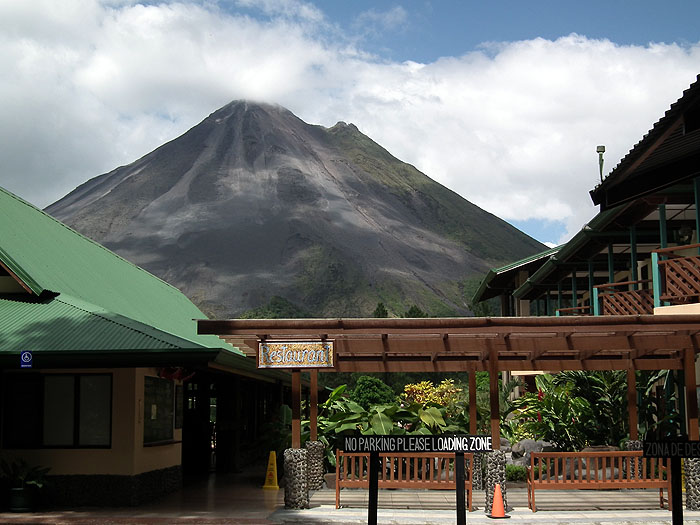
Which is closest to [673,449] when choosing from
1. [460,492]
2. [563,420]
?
[460,492]

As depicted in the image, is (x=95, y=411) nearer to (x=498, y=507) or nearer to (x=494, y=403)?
(x=494, y=403)

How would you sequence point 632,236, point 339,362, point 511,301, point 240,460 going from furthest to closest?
point 511,301 < point 240,460 < point 632,236 < point 339,362

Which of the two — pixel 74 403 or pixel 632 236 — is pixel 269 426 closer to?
pixel 74 403

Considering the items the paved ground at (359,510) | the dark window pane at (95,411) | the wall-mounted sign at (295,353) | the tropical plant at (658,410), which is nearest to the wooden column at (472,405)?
the paved ground at (359,510)

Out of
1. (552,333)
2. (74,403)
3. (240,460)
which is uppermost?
(552,333)

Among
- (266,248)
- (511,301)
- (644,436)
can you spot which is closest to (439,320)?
(644,436)

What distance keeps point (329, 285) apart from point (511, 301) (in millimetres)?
102278

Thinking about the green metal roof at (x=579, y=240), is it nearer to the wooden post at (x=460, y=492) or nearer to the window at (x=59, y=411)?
the wooden post at (x=460, y=492)

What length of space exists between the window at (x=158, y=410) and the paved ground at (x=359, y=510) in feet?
4.03

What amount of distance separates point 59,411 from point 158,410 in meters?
2.08

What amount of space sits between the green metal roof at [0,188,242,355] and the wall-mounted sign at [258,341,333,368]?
1.34m

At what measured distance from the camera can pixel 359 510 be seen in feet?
49.1

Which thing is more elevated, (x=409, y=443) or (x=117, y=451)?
(x=409, y=443)

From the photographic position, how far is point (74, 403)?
626 inches
